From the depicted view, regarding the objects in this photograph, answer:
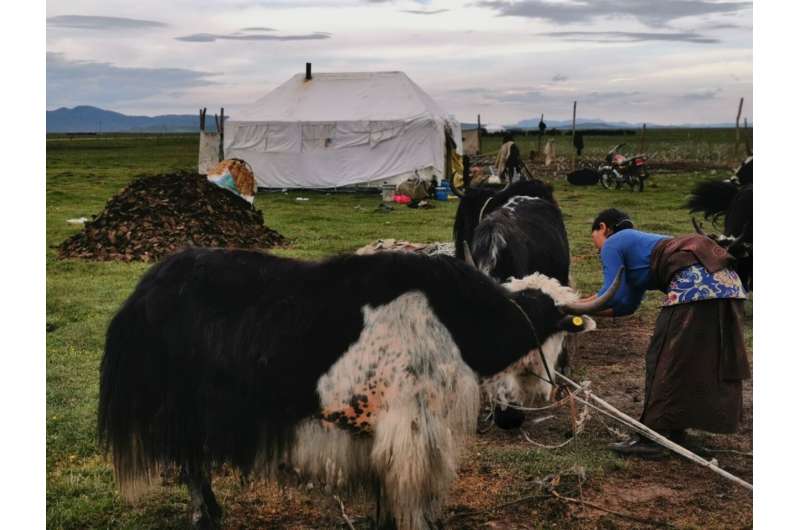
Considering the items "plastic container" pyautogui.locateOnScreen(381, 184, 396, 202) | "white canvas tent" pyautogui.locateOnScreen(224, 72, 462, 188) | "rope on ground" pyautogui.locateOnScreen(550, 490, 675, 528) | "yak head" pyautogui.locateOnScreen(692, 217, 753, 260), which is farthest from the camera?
"white canvas tent" pyautogui.locateOnScreen(224, 72, 462, 188)

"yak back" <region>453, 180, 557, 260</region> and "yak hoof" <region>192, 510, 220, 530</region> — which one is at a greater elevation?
"yak back" <region>453, 180, 557, 260</region>

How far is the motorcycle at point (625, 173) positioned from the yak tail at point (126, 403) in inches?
666

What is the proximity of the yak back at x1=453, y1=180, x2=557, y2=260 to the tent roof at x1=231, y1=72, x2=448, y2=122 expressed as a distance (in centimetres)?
1281

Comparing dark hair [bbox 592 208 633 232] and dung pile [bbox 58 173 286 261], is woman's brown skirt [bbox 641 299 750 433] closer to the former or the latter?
dark hair [bbox 592 208 633 232]

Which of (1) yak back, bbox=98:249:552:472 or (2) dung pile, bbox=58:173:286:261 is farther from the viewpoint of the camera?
(2) dung pile, bbox=58:173:286:261

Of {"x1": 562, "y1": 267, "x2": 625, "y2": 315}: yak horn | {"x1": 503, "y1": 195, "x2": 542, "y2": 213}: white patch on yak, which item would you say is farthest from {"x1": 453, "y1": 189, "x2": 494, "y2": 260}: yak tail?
{"x1": 562, "y1": 267, "x2": 625, "y2": 315}: yak horn

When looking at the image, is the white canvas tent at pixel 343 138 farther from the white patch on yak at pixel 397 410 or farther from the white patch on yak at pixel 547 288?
the white patch on yak at pixel 397 410

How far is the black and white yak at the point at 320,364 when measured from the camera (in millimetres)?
3076

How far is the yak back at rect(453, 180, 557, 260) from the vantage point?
7.16 metres

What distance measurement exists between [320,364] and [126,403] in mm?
842

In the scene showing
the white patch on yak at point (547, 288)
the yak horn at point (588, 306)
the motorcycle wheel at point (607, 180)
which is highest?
the motorcycle wheel at point (607, 180)

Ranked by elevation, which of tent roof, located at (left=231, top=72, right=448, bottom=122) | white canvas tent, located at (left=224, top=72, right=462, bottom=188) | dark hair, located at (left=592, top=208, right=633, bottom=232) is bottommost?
dark hair, located at (left=592, top=208, right=633, bottom=232)

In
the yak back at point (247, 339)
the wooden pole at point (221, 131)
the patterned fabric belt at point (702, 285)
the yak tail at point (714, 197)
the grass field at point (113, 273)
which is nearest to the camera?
the yak back at point (247, 339)

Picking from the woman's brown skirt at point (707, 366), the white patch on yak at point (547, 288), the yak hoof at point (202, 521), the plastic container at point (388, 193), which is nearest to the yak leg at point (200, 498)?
the yak hoof at point (202, 521)
